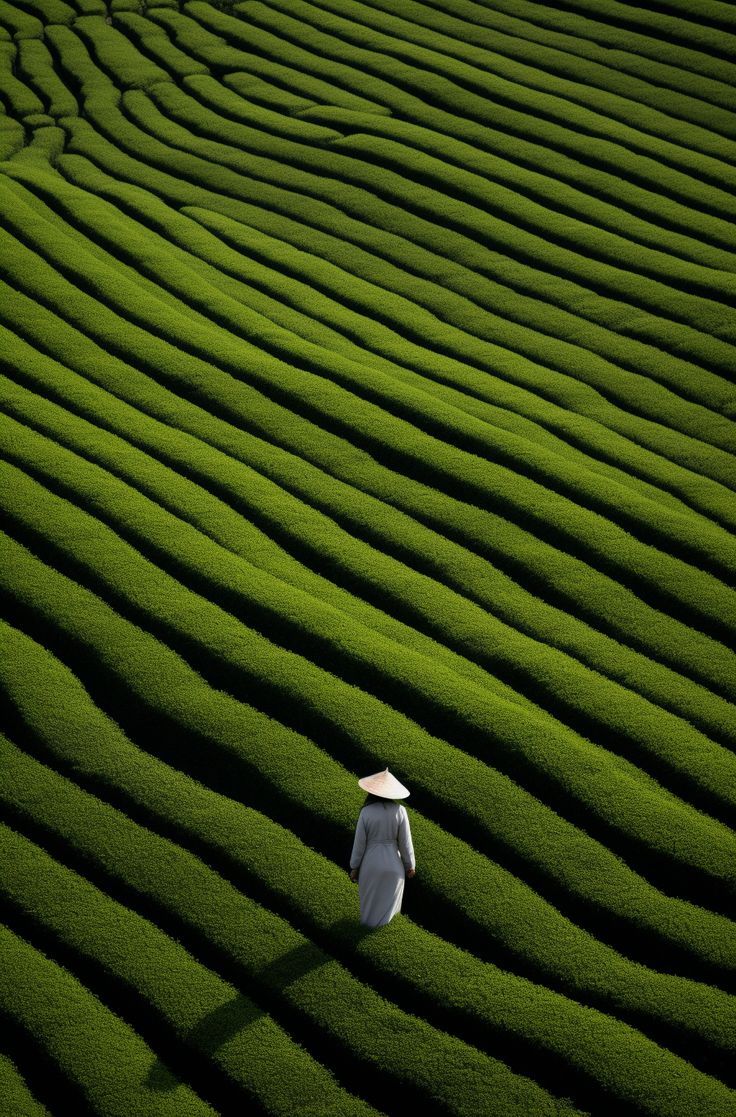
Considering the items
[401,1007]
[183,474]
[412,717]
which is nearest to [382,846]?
[401,1007]

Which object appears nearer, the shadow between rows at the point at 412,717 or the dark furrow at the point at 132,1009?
the dark furrow at the point at 132,1009

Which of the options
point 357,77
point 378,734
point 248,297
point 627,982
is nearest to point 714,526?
point 378,734

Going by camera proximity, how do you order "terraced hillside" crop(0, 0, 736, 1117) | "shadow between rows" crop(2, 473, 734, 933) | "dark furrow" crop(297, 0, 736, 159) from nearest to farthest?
"terraced hillside" crop(0, 0, 736, 1117) → "shadow between rows" crop(2, 473, 734, 933) → "dark furrow" crop(297, 0, 736, 159)

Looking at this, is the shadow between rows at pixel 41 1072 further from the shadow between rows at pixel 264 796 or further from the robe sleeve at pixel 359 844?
the robe sleeve at pixel 359 844

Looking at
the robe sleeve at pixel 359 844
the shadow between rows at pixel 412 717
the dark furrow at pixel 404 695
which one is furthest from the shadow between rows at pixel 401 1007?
the dark furrow at pixel 404 695

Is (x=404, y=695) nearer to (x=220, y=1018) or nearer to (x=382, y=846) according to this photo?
(x=382, y=846)

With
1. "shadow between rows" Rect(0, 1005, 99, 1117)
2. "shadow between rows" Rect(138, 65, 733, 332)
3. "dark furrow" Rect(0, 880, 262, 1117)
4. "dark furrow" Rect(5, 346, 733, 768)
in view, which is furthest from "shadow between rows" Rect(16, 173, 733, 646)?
"shadow between rows" Rect(0, 1005, 99, 1117)

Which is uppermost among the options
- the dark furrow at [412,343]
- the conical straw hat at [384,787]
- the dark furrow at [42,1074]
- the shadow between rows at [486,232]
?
the shadow between rows at [486,232]

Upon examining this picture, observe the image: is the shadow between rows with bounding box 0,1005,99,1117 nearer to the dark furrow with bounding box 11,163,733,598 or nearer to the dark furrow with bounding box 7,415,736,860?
the dark furrow with bounding box 7,415,736,860
